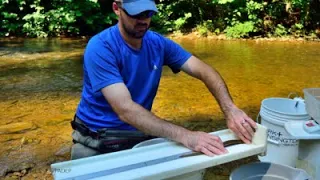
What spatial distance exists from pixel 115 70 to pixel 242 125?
749 millimetres

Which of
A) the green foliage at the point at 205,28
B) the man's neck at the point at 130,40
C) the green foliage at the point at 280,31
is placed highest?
the man's neck at the point at 130,40

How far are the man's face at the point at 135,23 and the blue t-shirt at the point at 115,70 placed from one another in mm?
96

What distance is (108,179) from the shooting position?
1.46m

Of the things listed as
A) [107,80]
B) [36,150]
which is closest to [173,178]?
[107,80]

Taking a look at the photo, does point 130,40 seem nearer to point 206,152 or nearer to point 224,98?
point 224,98

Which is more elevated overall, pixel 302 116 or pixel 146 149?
pixel 146 149

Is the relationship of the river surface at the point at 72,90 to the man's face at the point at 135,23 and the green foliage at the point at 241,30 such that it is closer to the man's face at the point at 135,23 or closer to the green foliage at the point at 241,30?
the green foliage at the point at 241,30

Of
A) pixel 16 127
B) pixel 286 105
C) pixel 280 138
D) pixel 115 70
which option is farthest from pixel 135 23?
pixel 16 127

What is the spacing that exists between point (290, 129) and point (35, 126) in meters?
3.06

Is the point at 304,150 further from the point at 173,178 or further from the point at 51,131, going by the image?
the point at 51,131

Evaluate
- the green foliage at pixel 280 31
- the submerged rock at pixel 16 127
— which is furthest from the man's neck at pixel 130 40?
the green foliage at pixel 280 31

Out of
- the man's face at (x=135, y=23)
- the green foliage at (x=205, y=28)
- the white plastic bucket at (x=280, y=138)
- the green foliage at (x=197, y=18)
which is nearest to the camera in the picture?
the man's face at (x=135, y=23)

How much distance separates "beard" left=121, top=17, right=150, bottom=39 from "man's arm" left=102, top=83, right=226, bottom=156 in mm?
318

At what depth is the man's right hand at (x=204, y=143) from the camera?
1.69m
